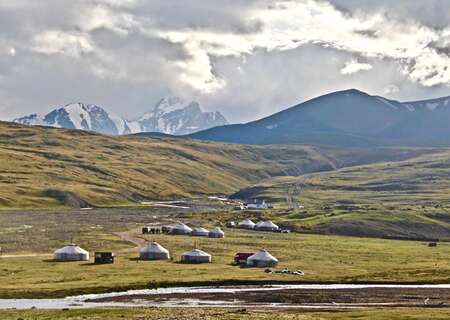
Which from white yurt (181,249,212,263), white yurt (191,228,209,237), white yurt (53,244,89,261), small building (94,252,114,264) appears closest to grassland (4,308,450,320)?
small building (94,252,114,264)

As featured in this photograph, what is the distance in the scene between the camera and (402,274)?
123 meters

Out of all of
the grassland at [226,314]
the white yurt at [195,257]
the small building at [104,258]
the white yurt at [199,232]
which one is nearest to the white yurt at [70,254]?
the small building at [104,258]

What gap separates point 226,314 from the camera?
3078 inches

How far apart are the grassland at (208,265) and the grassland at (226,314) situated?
16.6m

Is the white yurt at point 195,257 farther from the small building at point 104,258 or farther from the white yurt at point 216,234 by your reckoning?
the white yurt at point 216,234

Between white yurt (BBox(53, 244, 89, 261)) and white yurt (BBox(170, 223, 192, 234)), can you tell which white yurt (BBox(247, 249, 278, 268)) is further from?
white yurt (BBox(170, 223, 192, 234))

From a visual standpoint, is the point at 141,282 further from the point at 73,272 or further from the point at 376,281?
the point at 376,281

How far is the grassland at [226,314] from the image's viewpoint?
7625 cm

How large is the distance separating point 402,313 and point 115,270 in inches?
2131

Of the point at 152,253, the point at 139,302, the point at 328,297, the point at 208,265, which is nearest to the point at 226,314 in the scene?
the point at 139,302

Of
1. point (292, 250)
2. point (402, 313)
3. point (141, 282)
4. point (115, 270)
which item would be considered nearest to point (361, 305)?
point (402, 313)

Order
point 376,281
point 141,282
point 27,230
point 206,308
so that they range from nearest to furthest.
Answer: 1. point 206,308
2. point 141,282
3. point 376,281
4. point 27,230

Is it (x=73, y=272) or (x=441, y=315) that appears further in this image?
(x=73, y=272)

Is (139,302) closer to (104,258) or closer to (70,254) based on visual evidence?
(104,258)
